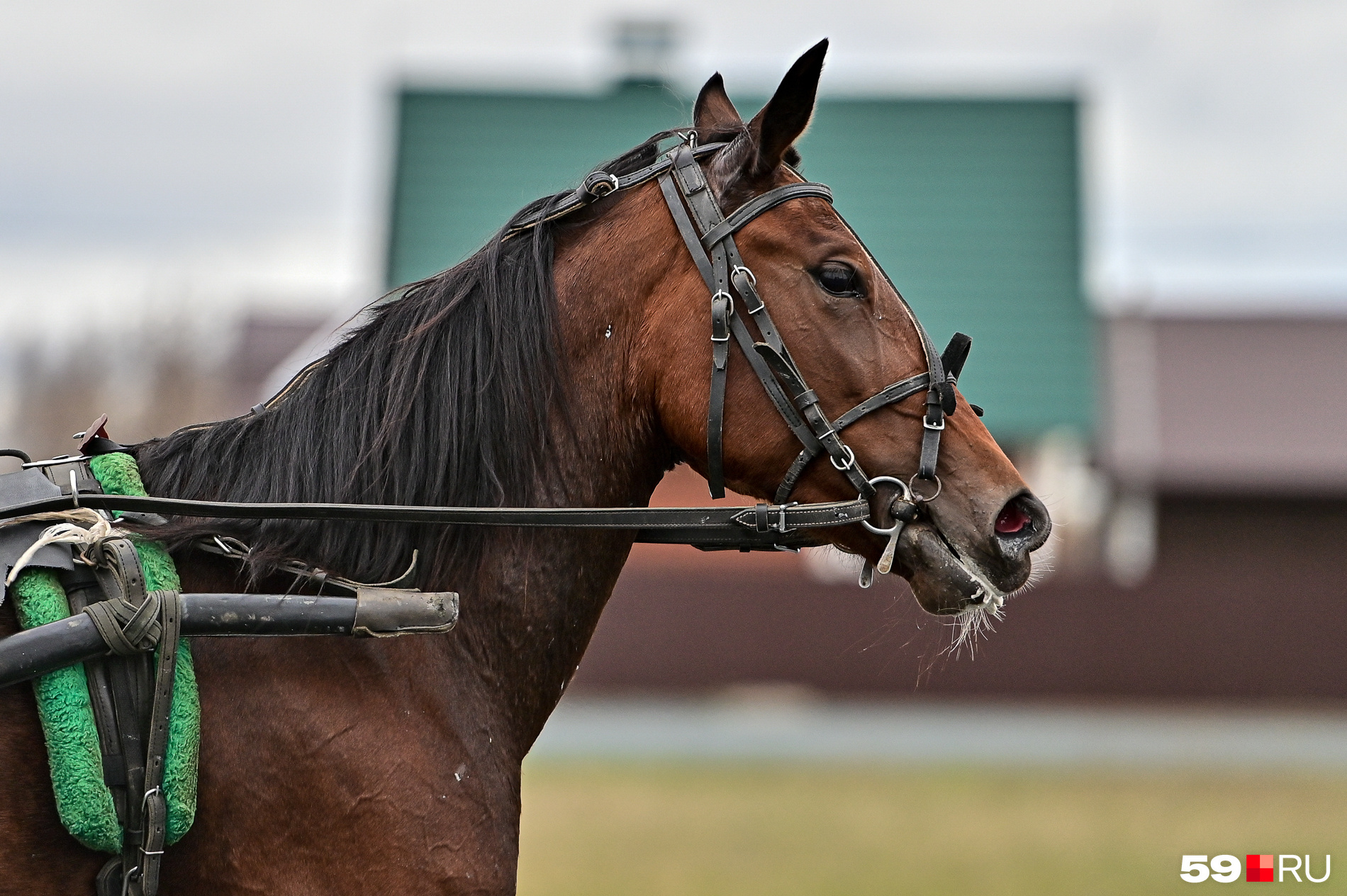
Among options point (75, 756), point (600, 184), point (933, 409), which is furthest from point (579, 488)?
point (75, 756)

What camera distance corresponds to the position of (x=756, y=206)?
3197 millimetres

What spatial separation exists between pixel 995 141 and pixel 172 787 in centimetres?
2216

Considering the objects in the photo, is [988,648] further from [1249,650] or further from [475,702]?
[475,702]

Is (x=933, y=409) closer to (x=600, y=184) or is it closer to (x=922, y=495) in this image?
(x=922, y=495)

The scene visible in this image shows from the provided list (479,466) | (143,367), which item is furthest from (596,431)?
(143,367)

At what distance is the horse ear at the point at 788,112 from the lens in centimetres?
313

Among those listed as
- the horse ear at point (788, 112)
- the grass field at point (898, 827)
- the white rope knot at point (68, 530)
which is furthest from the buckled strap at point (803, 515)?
the grass field at point (898, 827)

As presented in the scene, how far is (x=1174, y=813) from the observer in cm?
1160

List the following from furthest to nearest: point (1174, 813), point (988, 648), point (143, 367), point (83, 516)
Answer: point (143, 367)
point (988, 648)
point (1174, 813)
point (83, 516)

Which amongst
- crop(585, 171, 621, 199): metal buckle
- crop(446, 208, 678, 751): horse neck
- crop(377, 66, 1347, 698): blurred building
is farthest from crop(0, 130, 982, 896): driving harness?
crop(377, 66, 1347, 698): blurred building

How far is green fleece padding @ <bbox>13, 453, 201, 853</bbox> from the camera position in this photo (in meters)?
2.63

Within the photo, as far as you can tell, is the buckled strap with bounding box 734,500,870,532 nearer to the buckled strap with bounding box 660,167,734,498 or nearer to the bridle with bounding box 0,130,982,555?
the bridle with bounding box 0,130,982,555

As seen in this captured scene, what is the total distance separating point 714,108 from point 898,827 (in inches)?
338

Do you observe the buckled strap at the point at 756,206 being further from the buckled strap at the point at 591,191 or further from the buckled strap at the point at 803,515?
the buckled strap at the point at 803,515
